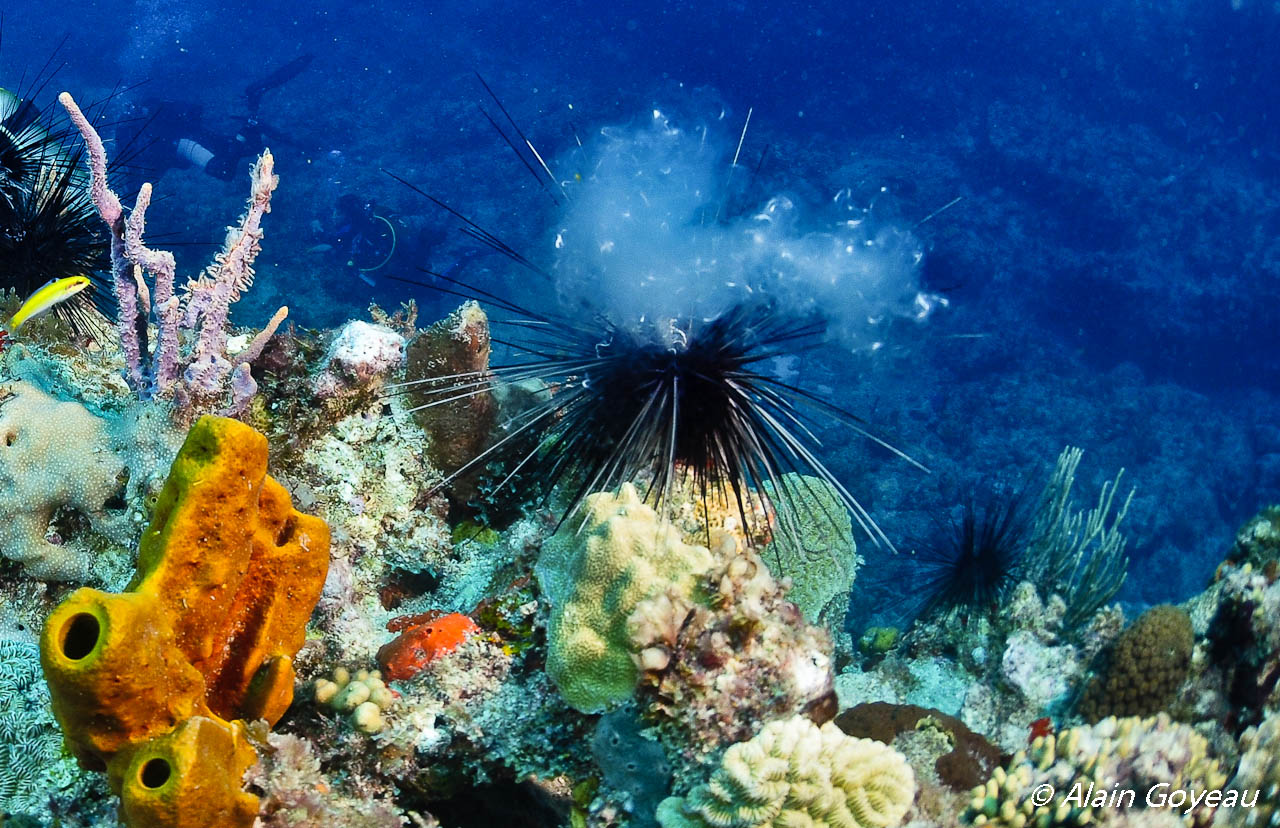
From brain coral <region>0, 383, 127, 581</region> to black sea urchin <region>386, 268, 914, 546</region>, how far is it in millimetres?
1723

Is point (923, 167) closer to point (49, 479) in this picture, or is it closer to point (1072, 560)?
point (1072, 560)

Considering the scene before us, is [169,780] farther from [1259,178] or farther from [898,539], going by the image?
[1259,178]

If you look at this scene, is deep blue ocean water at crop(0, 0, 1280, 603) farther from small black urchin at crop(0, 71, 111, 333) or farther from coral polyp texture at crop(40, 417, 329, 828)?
coral polyp texture at crop(40, 417, 329, 828)

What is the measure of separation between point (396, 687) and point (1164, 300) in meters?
28.8

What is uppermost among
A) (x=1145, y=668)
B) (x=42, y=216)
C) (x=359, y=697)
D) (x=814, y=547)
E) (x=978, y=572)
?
(x=42, y=216)

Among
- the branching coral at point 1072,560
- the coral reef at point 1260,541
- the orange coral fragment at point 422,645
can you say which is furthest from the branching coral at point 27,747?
the branching coral at point 1072,560

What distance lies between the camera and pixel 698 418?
366 cm

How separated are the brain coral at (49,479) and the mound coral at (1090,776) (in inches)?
163

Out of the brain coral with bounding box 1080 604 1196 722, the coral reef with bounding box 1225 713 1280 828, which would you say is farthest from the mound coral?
the brain coral with bounding box 1080 604 1196 722

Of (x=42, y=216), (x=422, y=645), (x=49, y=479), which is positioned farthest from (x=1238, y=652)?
(x=42, y=216)

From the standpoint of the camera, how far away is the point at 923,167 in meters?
28.7

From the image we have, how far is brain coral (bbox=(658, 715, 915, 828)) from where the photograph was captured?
2285mm

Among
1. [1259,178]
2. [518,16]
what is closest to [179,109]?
[518,16]

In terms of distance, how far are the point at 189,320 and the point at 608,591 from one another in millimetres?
2585
